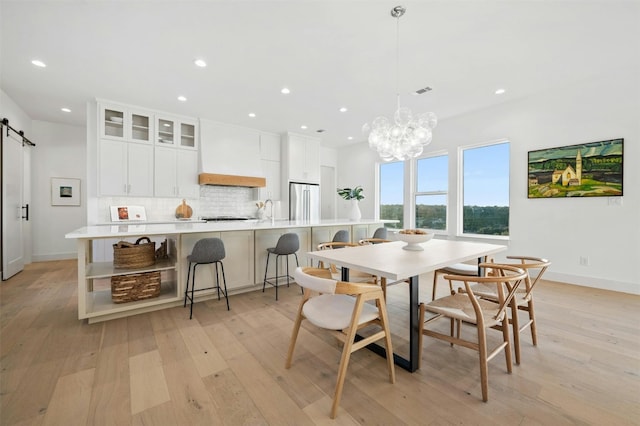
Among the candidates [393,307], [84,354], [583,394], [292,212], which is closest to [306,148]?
[292,212]

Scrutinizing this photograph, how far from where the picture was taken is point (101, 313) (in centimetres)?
253

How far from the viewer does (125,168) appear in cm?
457

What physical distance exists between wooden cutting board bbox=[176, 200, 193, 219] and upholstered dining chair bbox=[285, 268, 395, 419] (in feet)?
13.6

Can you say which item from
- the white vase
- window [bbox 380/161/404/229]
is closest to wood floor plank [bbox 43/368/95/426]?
the white vase

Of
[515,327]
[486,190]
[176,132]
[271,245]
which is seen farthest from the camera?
[176,132]

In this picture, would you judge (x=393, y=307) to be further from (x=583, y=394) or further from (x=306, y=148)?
(x=306, y=148)

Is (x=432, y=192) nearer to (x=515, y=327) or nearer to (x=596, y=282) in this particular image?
(x=596, y=282)

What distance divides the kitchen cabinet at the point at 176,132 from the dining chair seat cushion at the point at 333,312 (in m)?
4.51

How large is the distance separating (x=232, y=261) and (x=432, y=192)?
161 inches

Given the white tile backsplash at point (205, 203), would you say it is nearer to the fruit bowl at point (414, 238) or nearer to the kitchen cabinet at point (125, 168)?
→ the kitchen cabinet at point (125, 168)

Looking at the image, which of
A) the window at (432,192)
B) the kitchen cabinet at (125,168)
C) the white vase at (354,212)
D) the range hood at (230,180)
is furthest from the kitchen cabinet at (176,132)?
the window at (432,192)

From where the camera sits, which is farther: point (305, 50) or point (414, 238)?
point (305, 50)

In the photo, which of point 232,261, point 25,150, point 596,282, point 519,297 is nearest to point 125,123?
point 25,150

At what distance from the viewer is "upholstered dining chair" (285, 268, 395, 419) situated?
4.75 ft
